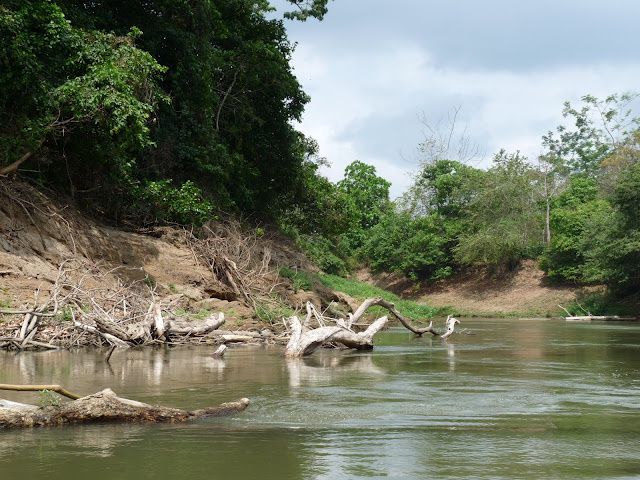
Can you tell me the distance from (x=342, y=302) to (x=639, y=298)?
24193 millimetres

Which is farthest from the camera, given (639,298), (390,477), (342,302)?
(639,298)

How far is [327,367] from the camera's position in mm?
12734

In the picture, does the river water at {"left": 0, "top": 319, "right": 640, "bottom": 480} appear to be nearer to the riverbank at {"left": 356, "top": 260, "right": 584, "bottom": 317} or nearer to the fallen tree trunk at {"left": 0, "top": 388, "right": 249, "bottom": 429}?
the fallen tree trunk at {"left": 0, "top": 388, "right": 249, "bottom": 429}

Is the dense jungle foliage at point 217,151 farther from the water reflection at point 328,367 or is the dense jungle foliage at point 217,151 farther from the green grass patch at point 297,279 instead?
the water reflection at point 328,367

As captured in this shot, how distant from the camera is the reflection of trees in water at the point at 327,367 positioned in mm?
10992

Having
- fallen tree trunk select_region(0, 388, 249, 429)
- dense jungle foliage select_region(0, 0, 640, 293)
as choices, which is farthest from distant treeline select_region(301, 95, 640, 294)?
fallen tree trunk select_region(0, 388, 249, 429)

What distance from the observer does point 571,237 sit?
53031 millimetres

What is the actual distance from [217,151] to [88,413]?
1940cm

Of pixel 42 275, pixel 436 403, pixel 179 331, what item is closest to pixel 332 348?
pixel 179 331

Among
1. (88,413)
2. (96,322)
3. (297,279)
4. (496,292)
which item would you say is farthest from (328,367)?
(496,292)

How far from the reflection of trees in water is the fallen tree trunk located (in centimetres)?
330

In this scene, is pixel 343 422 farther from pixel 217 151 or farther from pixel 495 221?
pixel 495 221

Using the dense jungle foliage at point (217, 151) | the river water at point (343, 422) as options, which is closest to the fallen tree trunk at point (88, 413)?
the river water at point (343, 422)

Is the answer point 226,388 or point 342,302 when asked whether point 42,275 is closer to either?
point 226,388
